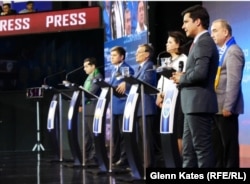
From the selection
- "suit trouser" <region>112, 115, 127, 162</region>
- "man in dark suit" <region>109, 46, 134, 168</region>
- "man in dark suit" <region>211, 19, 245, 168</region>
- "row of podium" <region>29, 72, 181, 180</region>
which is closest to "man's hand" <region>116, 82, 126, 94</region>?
"row of podium" <region>29, 72, 181, 180</region>

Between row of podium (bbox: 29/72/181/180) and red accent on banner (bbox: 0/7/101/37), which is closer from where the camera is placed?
row of podium (bbox: 29/72/181/180)

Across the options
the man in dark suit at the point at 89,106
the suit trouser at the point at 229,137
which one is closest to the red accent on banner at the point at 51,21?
the man in dark suit at the point at 89,106

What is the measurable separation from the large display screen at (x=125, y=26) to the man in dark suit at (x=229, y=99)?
127 inches

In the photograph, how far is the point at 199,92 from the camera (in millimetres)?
3600

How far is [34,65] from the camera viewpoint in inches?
404

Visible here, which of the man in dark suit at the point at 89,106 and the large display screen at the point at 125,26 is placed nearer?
the man in dark suit at the point at 89,106

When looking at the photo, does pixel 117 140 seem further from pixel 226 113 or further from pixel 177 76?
pixel 177 76

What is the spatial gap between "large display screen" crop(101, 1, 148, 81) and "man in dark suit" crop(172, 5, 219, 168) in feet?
12.3

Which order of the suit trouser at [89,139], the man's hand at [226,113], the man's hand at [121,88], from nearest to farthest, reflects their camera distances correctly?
1. the man's hand at [226,113]
2. the man's hand at [121,88]
3. the suit trouser at [89,139]

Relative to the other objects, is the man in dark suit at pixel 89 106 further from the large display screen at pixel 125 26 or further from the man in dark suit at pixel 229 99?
the man in dark suit at pixel 229 99

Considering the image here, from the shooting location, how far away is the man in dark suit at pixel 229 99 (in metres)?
4.07

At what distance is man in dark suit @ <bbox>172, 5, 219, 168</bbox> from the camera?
11.7 ft

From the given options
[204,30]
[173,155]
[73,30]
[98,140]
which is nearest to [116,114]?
[98,140]

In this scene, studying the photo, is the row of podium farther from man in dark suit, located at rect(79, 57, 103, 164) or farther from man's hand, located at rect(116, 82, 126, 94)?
man in dark suit, located at rect(79, 57, 103, 164)
